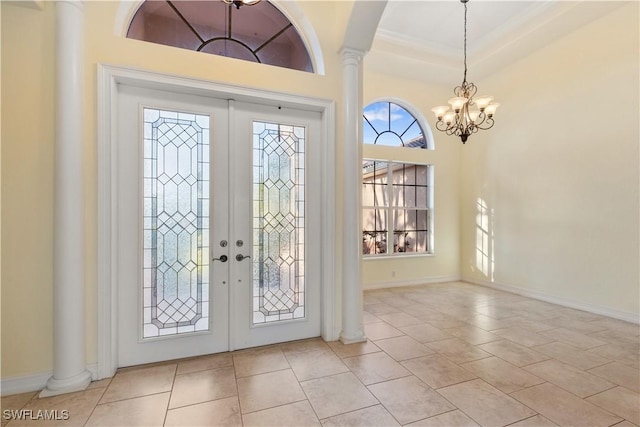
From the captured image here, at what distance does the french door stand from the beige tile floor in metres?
0.34

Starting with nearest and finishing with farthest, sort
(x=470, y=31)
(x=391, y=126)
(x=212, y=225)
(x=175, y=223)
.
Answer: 1. (x=175, y=223)
2. (x=212, y=225)
3. (x=470, y=31)
4. (x=391, y=126)

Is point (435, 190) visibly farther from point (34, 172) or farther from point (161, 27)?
point (34, 172)

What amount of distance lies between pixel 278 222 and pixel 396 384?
6.02 ft

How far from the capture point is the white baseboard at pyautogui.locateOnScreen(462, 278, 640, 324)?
388cm

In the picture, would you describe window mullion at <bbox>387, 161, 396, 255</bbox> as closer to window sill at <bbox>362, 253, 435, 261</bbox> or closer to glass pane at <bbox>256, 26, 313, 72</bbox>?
window sill at <bbox>362, 253, 435, 261</bbox>

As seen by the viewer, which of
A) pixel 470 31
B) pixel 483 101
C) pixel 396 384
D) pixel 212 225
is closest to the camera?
pixel 396 384

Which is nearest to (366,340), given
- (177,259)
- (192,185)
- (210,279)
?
(210,279)

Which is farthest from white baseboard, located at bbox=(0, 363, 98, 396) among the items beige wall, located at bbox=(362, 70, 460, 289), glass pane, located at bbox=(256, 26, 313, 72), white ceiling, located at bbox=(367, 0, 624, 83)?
white ceiling, located at bbox=(367, 0, 624, 83)

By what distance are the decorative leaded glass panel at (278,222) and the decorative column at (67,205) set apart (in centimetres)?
143

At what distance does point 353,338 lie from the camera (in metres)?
3.15

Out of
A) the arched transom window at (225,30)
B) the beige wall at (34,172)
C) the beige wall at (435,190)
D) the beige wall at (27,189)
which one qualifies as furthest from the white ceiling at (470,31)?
the beige wall at (27,189)

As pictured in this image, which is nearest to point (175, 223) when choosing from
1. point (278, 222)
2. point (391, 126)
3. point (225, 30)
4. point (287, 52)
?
point (278, 222)

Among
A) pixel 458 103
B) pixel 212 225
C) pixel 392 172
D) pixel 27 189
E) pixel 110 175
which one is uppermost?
pixel 458 103

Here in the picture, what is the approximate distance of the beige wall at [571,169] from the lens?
388 centimetres
